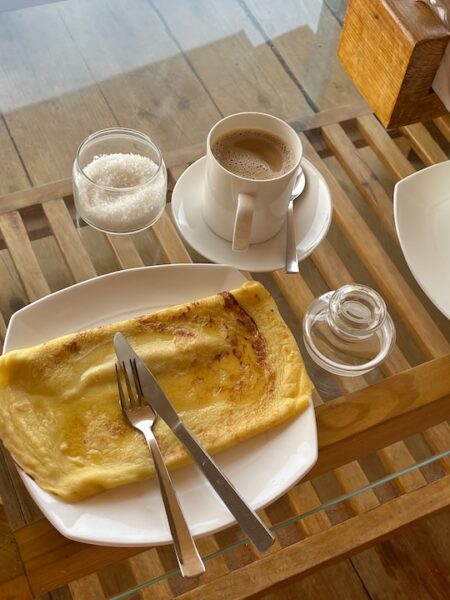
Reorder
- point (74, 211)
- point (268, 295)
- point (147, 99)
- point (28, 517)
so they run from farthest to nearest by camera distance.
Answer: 1. point (147, 99)
2. point (74, 211)
3. point (268, 295)
4. point (28, 517)

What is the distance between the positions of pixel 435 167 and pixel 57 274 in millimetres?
469

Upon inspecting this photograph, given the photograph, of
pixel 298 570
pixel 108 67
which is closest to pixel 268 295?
pixel 298 570

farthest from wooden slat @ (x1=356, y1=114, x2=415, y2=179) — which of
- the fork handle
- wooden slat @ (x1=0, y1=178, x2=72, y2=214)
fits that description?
the fork handle

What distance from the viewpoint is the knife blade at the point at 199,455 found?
2.26 ft

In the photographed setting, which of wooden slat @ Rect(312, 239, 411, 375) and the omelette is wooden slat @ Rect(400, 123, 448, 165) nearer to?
wooden slat @ Rect(312, 239, 411, 375)

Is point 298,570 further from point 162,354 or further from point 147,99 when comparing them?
point 147,99

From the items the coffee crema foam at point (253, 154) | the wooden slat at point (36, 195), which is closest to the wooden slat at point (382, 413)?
the coffee crema foam at point (253, 154)

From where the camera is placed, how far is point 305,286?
0.89m

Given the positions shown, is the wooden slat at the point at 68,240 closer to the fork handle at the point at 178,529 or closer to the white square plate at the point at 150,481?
the white square plate at the point at 150,481

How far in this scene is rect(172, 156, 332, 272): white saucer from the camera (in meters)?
0.87

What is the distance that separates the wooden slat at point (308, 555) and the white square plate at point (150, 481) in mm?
137

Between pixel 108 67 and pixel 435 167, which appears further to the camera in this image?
pixel 108 67

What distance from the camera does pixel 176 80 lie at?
1.06m

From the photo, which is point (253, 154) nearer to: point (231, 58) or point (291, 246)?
point (291, 246)
